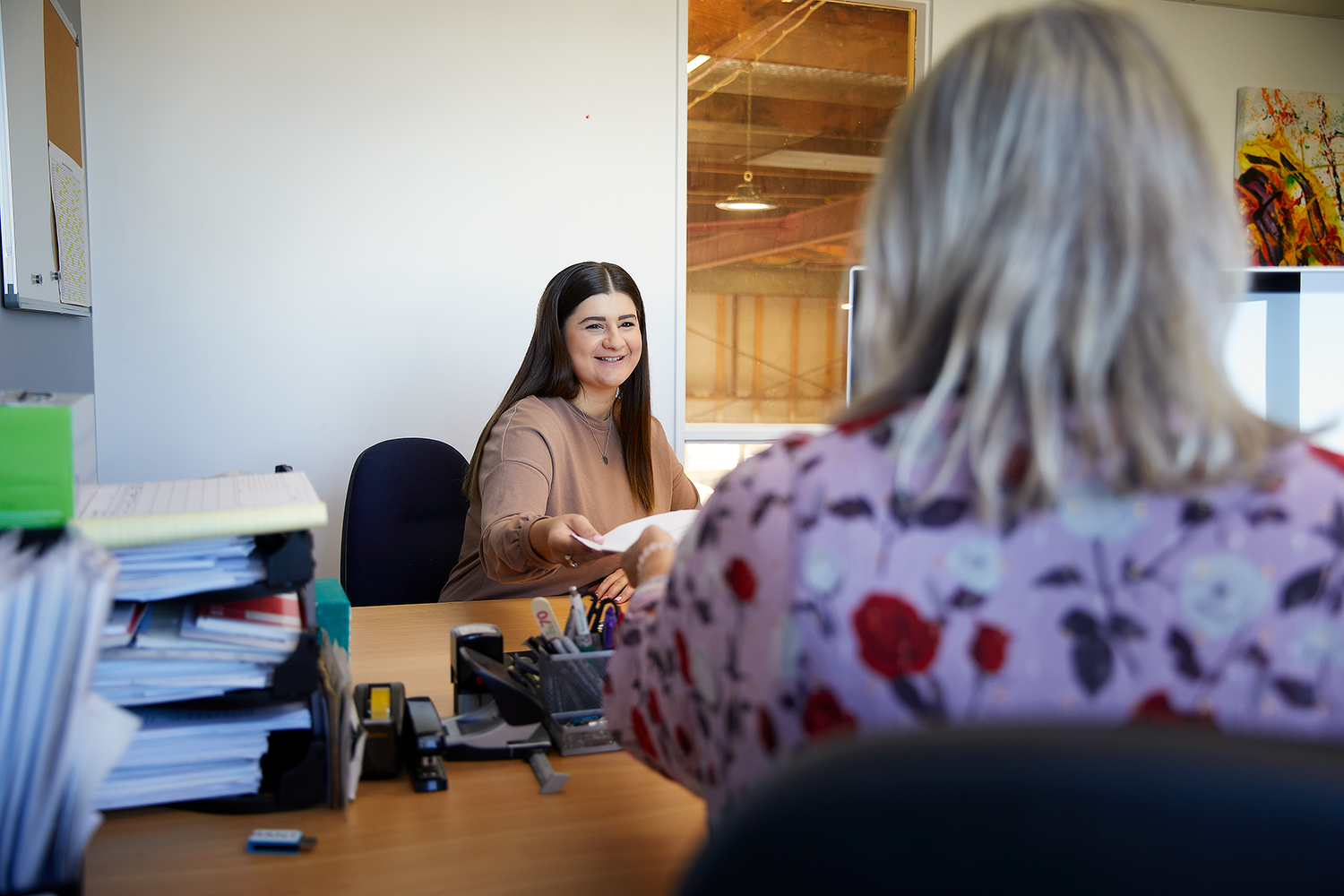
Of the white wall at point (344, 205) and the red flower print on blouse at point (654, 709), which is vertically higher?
the white wall at point (344, 205)

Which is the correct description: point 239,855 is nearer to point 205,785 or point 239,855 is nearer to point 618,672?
point 205,785

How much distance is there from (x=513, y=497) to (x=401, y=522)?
491 millimetres

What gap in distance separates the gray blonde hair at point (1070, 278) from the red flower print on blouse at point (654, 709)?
0.29 m

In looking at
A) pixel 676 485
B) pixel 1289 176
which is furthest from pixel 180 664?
pixel 1289 176

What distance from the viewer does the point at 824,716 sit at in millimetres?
586

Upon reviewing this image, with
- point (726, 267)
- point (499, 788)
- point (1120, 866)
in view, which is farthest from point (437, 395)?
point (1120, 866)

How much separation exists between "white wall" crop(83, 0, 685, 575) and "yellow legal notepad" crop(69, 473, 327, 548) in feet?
6.65

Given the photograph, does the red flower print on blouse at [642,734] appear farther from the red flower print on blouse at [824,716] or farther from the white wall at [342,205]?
the white wall at [342,205]

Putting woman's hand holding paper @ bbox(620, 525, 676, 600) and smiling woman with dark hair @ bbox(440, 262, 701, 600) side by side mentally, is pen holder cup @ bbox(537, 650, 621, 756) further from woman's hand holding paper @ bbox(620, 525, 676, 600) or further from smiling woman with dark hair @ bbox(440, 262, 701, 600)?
smiling woman with dark hair @ bbox(440, 262, 701, 600)

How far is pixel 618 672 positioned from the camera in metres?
0.82

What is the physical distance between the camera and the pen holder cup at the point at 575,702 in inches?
43.4

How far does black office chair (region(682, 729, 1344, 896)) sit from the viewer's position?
29 centimetres

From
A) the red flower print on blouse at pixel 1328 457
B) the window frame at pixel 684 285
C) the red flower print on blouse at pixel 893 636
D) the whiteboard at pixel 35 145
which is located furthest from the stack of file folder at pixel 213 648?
the window frame at pixel 684 285

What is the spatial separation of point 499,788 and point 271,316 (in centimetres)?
227
